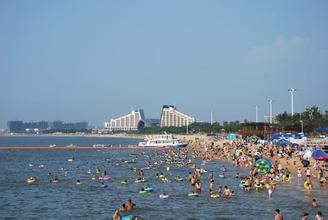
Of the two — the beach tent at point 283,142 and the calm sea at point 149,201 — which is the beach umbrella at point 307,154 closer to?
the calm sea at point 149,201

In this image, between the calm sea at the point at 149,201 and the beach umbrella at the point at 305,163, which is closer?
the calm sea at the point at 149,201

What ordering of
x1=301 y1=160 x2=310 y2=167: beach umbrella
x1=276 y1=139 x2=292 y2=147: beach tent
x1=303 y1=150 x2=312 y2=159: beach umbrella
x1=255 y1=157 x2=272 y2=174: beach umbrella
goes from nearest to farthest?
1. x1=255 y1=157 x2=272 y2=174: beach umbrella
2. x1=301 y1=160 x2=310 y2=167: beach umbrella
3. x1=303 y1=150 x2=312 y2=159: beach umbrella
4. x1=276 y1=139 x2=292 y2=147: beach tent

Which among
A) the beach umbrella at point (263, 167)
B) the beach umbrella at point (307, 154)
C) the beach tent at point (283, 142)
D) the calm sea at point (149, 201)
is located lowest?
the calm sea at point (149, 201)

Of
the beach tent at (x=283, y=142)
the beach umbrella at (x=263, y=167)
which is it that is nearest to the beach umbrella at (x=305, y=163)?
the beach umbrella at (x=263, y=167)

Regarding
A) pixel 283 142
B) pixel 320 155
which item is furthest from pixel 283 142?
pixel 320 155

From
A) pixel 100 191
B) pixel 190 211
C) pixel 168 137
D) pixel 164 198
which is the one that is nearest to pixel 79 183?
pixel 100 191

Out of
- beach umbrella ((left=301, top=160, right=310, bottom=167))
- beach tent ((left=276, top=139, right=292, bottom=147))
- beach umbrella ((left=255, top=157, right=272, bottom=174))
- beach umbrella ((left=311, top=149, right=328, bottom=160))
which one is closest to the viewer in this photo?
beach umbrella ((left=311, top=149, right=328, bottom=160))

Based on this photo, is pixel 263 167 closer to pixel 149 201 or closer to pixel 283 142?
pixel 149 201

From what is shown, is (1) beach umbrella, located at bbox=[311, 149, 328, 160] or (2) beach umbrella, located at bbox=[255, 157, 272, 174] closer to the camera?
(1) beach umbrella, located at bbox=[311, 149, 328, 160]

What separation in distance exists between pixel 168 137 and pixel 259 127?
1057 inches

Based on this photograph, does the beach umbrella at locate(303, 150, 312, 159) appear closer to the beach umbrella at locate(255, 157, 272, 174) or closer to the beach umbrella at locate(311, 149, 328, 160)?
the beach umbrella at locate(311, 149, 328, 160)

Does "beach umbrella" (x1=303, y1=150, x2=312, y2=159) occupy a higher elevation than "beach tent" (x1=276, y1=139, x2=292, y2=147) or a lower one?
lower

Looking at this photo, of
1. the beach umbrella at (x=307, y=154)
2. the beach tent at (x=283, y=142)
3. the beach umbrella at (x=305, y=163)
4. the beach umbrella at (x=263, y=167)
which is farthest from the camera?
the beach tent at (x=283, y=142)

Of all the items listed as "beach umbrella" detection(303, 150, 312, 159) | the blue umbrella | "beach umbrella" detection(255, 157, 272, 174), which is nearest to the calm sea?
"beach umbrella" detection(255, 157, 272, 174)
